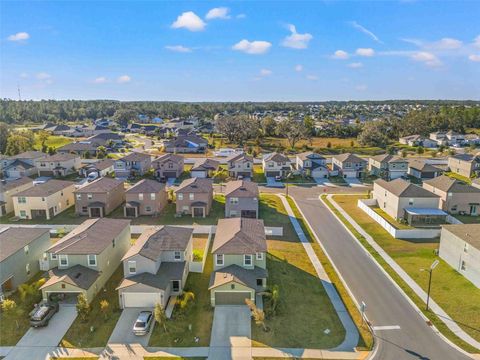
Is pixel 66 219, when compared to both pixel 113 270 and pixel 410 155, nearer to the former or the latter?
pixel 113 270

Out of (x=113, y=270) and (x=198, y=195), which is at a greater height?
(x=198, y=195)

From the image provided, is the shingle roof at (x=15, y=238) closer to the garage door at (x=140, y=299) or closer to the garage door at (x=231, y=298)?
the garage door at (x=140, y=299)

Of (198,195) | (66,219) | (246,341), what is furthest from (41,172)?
(246,341)

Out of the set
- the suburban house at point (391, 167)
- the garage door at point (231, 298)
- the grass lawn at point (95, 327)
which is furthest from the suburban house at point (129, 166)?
the garage door at point (231, 298)

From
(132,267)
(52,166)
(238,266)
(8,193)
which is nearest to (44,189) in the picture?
(8,193)

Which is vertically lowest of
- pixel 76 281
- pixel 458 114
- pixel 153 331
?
pixel 153 331

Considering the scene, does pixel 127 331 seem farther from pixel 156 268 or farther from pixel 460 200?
pixel 460 200

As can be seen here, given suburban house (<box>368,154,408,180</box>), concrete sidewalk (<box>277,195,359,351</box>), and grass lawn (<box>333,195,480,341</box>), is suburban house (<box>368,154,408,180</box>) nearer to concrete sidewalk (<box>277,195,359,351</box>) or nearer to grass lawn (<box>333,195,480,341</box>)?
grass lawn (<box>333,195,480,341</box>)
